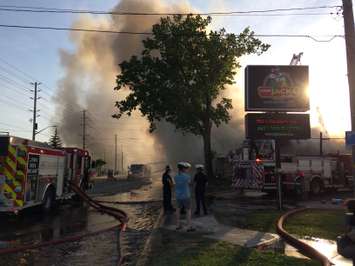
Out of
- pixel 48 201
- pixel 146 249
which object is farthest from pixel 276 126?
pixel 146 249

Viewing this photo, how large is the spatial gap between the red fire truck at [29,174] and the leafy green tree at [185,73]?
22.3m

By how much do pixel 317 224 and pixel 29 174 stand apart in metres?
8.23

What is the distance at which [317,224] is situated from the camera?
12680 mm

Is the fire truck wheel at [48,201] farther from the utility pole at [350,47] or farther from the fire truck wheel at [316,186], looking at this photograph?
the fire truck wheel at [316,186]

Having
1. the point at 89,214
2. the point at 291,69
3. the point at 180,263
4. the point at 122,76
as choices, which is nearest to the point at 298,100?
the point at 291,69

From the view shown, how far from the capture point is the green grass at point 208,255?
7.71 metres

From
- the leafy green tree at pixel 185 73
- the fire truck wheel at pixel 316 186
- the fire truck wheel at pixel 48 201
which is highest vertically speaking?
the leafy green tree at pixel 185 73

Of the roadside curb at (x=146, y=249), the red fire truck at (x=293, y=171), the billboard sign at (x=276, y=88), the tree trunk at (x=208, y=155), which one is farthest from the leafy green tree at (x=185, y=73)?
the roadside curb at (x=146, y=249)

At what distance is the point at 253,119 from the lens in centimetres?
1744

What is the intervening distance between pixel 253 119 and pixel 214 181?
21.9 metres

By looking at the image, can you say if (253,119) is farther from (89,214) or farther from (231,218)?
(89,214)

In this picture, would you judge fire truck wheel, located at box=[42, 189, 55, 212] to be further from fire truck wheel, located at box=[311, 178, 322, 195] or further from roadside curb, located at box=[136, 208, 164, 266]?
fire truck wheel, located at box=[311, 178, 322, 195]

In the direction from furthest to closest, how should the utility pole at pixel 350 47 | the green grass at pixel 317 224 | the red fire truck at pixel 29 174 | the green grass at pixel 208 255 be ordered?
1. the red fire truck at pixel 29 174
2. the utility pole at pixel 350 47
3. the green grass at pixel 317 224
4. the green grass at pixel 208 255

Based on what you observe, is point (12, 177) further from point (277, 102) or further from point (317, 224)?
point (277, 102)
